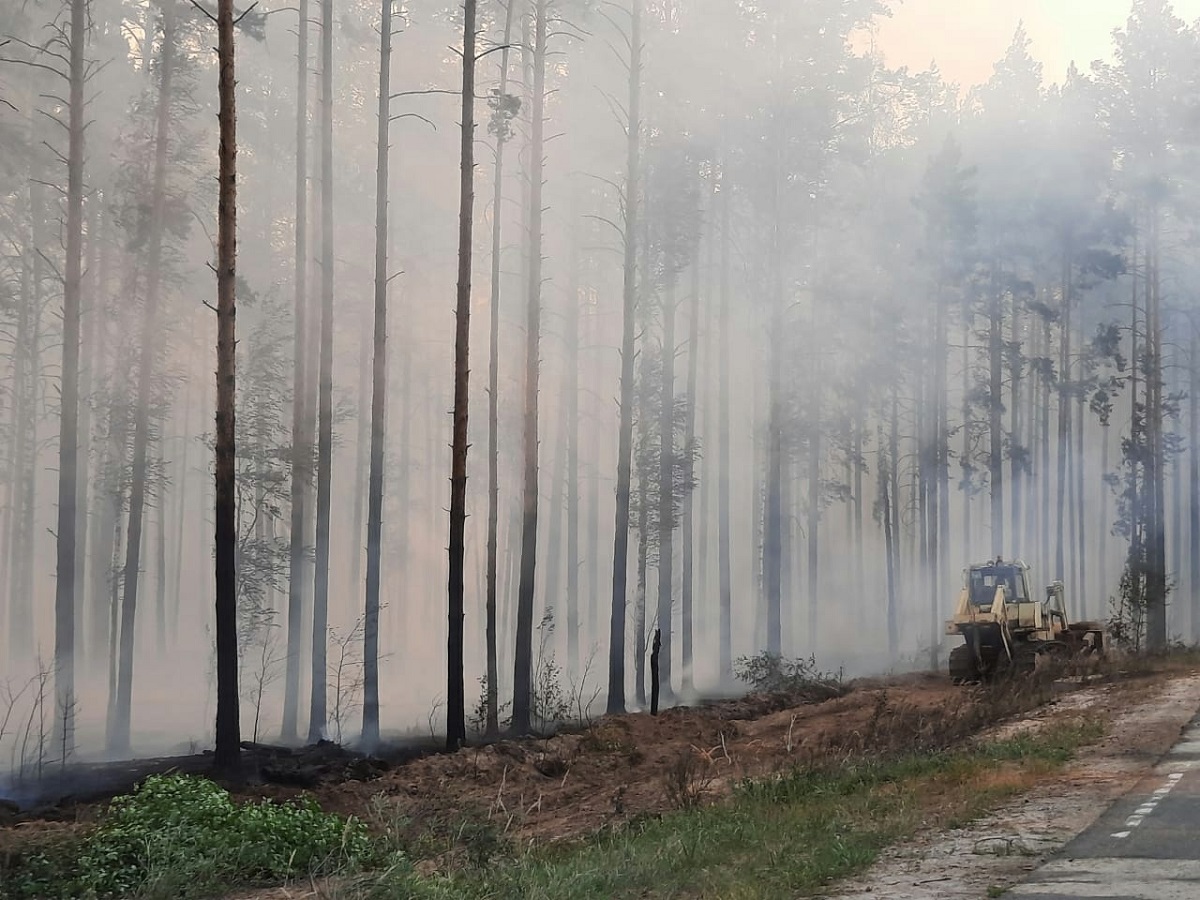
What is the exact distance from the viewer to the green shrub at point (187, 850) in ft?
39.4

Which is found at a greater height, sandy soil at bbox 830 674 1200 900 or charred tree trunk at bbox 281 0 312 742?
charred tree trunk at bbox 281 0 312 742

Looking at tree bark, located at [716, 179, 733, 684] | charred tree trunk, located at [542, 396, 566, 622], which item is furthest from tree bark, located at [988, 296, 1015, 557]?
charred tree trunk, located at [542, 396, 566, 622]

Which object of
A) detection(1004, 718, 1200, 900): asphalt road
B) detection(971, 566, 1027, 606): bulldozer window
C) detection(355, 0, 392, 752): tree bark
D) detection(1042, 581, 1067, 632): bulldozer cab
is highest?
detection(355, 0, 392, 752): tree bark

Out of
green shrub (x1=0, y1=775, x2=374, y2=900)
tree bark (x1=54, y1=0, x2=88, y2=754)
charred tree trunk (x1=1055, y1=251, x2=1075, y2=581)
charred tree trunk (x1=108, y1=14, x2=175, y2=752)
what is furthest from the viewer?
charred tree trunk (x1=1055, y1=251, x2=1075, y2=581)

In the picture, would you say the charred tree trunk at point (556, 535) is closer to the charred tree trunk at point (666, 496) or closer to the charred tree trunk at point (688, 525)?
the charred tree trunk at point (688, 525)

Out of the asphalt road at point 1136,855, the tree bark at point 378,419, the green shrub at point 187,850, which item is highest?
the tree bark at point 378,419

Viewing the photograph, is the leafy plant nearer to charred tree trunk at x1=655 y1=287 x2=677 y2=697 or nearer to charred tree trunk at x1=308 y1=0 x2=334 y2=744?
charred tree trunk at x1=655 y1=287 x2=677 y2=697

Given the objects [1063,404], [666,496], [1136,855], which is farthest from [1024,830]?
[1063,404]

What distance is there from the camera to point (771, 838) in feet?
42.5

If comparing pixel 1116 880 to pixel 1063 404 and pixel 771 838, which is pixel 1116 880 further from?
pixel 1063 404

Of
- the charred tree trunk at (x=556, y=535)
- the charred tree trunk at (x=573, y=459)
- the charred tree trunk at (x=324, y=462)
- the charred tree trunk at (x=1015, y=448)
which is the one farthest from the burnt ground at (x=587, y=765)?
the charred tree trunk at (x=1015, y=448)

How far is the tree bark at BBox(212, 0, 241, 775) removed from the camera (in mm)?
18500

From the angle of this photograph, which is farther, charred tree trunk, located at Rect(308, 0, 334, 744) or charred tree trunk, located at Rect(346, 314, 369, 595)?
charred tree trunk, located at Rect(346, 314, 369, 595)

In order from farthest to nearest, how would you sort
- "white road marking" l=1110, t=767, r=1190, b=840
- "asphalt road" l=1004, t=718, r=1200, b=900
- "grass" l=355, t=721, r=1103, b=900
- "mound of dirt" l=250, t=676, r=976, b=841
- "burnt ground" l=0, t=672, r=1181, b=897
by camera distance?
"mound of dirt" l=250, t=676, r=976, b=841 < "burnt ground" l=0, t=672, r=1181, b=897 < "white road marking" l=1110, t=767, r=1190, b=840 < "grass" l=355, t=721, r=1103, b=900 < "asphalt road" l=1004, t=718, r=1200, b=900
